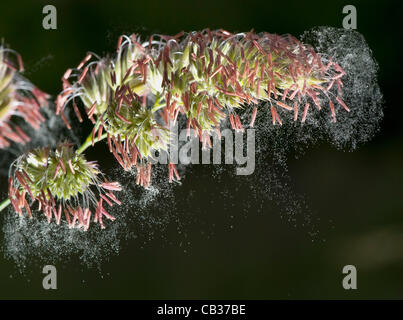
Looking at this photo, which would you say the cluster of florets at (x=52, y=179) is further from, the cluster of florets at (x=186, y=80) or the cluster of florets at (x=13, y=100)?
the cluster of florets at (x=13, y=100)

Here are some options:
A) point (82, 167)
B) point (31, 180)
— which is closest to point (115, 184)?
point (82, 167)

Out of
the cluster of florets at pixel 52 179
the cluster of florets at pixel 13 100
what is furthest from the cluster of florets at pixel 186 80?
the cluster of florets at pixel 13 100

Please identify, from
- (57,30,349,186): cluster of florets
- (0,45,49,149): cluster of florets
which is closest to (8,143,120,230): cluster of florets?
(57,30,349,186): cluster of florets

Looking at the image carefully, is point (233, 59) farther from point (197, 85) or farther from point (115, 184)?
point (115, 184)

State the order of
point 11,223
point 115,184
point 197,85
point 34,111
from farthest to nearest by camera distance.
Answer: point 11,223 → point 115,184 → point 197,85 → point 34,111

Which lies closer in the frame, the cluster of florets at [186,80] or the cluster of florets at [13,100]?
the cluster of florets at [13,100]

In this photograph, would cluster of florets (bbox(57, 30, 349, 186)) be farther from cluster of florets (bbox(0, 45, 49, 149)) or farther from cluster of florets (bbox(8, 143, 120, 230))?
cluster of florets (bbox(0, 45, 49, 149))
